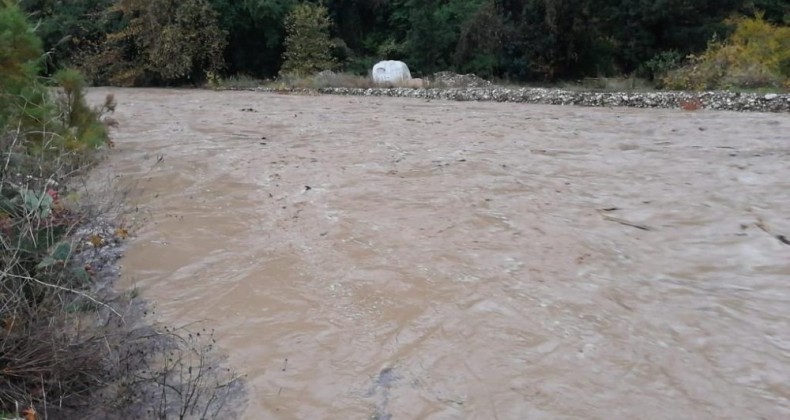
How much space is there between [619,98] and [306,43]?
589 inches

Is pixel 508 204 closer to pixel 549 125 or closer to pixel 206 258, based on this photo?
pixel 206 258

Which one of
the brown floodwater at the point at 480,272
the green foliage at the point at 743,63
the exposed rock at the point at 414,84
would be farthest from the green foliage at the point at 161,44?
the brown floodwater at the point at 480,272

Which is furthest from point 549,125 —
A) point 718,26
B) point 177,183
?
point 718,26

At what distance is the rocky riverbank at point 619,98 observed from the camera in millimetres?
13916

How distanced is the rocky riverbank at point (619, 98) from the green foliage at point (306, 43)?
303 inches

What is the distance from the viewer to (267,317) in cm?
469

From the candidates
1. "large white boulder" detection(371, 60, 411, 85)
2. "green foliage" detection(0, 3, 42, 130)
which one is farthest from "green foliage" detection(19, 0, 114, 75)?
"green foliage" detection(0, 3, 42, 130)

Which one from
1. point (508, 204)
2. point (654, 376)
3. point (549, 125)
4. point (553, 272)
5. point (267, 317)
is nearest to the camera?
point (654, 376)

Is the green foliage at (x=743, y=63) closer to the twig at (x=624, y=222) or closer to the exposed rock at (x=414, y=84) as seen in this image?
the exposed rock at (x=414, y=84)

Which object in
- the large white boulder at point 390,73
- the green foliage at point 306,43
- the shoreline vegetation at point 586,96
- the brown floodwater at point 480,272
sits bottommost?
the brown floodwater at point 480,272

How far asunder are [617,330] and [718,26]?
1866 centimetres

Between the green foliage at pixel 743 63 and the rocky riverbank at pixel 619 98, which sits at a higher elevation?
the green foliage at pixel 743 63

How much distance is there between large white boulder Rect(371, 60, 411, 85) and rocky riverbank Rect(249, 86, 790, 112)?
8.81 feet

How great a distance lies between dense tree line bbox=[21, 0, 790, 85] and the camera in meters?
21.4
